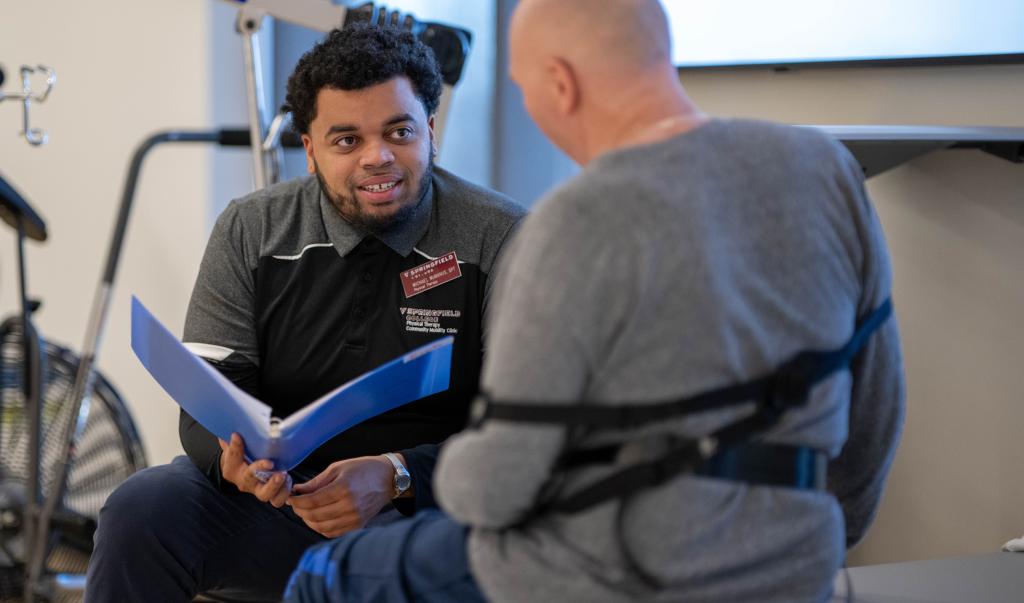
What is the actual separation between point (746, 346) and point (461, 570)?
35 centimetres

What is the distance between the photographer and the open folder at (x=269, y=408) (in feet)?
3.92

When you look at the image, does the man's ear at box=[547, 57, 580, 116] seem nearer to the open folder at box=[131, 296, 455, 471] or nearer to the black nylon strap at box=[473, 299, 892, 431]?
the black nylon strap at box=[473, 299, 892, 431]

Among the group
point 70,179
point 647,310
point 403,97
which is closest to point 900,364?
point 647,310

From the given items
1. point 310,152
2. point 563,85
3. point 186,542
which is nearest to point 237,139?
point 310,152

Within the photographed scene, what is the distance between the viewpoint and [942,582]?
1.46 m

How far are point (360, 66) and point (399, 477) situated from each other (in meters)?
0.59

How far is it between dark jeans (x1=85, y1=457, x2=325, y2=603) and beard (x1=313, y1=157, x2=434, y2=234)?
0.43 meters

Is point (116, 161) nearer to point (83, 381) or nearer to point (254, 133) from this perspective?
point (83, 381)

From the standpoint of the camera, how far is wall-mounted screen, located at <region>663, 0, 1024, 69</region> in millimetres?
1824

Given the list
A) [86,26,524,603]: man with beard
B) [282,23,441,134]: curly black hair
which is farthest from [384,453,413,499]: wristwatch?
[282,23,441,134]: curly black hair

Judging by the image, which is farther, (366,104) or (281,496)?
(366,104)

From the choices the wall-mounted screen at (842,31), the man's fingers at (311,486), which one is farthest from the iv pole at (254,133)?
the man's fingers at (311,486)

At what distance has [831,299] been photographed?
0.87 meters

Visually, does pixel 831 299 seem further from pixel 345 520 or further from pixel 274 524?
pixel 274 524
